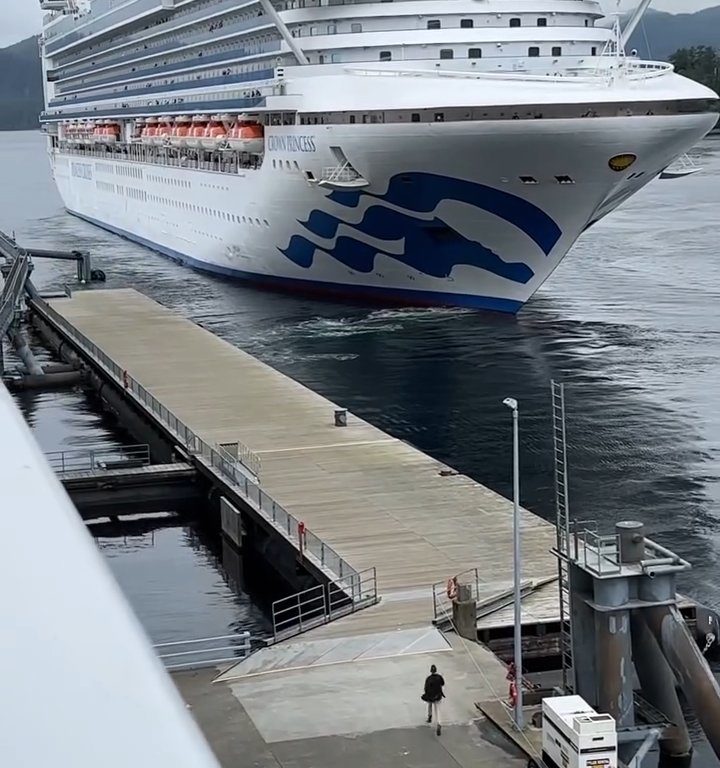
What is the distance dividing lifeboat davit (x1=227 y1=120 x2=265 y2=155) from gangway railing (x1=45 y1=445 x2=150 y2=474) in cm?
2135

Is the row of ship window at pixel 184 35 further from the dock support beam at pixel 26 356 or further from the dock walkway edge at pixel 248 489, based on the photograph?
the dock walkway edge at pixel 248 489

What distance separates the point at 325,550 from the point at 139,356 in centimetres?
2097

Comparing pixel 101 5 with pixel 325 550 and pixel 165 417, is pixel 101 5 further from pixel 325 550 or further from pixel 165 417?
pixel 325 550

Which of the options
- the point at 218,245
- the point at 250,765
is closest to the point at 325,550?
the point at 250,765

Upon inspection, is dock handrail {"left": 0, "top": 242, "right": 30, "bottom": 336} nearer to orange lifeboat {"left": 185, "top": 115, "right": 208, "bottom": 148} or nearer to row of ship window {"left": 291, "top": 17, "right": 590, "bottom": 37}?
orange lifeboat {"left": 185, "top": 115, "right": 208, "bottom": 148}

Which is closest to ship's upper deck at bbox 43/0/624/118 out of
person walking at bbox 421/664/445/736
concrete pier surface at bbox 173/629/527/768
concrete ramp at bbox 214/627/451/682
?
concrete ramp at bbox 214/627/451/682

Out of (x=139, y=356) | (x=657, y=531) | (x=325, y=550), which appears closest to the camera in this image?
(x=325, y=550)

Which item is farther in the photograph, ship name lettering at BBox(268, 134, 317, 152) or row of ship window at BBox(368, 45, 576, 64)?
ship name lettering at BBox(268, 134, 317, 152)

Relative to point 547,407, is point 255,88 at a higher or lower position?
higher

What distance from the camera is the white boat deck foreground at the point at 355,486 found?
782 inches

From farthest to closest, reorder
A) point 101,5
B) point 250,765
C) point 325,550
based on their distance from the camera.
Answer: point 101,5, point 325,550, point 250,765

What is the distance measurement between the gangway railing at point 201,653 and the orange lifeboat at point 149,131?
164 ft

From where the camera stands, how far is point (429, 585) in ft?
63.2

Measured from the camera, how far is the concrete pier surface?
14102mm
